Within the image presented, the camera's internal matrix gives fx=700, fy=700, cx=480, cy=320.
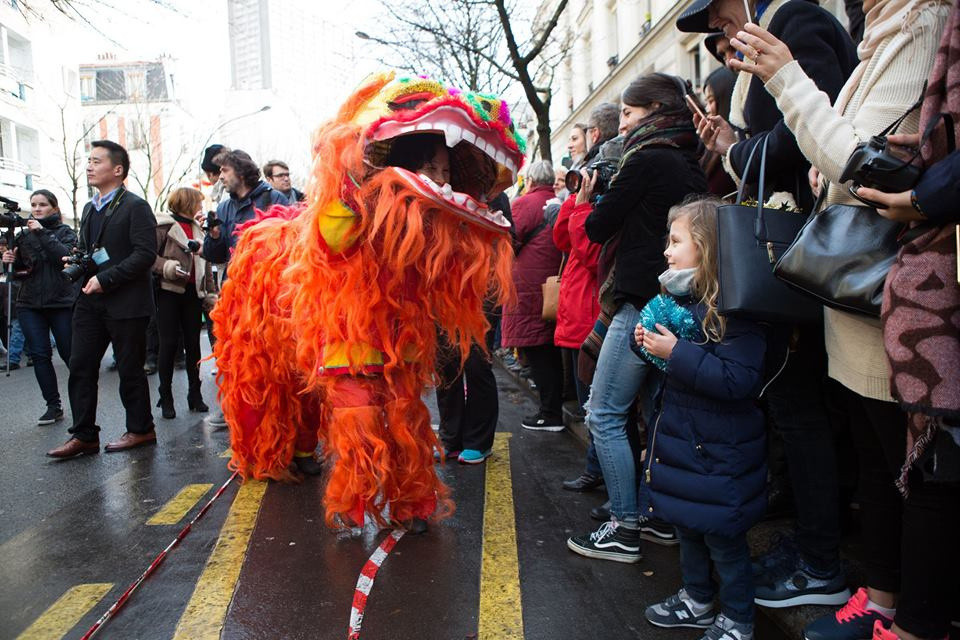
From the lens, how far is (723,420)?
7.47 feet

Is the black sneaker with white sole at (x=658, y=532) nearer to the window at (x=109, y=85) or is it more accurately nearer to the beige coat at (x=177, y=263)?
the beige coat at (x=177, y=263)

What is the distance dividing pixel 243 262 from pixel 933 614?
133 inches

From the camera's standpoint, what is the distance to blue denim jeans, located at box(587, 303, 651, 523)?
3059 mm

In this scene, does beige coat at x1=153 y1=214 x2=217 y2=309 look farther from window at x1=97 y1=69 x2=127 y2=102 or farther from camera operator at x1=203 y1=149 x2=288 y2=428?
window at x1=97 y1=69 x2=127 y2=102

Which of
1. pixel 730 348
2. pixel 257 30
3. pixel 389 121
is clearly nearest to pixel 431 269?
pixel 389 121

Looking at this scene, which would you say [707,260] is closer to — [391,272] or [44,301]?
[391,272]

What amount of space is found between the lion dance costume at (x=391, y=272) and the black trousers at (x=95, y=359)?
221cm

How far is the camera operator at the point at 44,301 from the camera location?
612 centimetres

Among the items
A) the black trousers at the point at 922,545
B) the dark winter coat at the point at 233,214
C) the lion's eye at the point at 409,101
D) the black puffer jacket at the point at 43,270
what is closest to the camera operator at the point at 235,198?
the dark winter coat at the point at 233,214

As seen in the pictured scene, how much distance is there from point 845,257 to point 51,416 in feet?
21.3

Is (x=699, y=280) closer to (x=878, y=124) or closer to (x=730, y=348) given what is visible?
(x=730, y=348)

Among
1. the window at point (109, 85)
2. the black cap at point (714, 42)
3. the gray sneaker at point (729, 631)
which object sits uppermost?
the window at point (109, 85)

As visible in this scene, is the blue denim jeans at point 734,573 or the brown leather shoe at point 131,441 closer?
the blue denim jeans at point 734,573

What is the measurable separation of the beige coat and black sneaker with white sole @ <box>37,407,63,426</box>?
4.72ft
